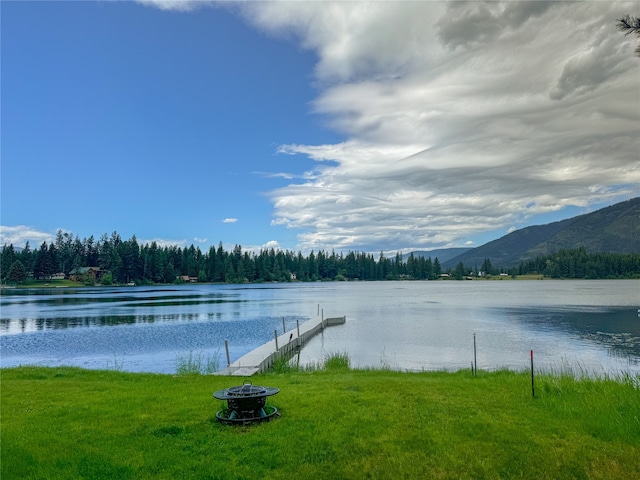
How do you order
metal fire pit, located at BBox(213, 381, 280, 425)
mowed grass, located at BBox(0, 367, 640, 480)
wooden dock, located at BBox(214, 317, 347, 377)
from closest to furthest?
mowed grass, located at BBox(0, 367, 640, 480) < metal fire pit, located at BBox(213, 381, 280, 425) < wooden dock, located at BBox(214, 317, 347, 377)

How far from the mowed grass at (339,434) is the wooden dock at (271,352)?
6111mm

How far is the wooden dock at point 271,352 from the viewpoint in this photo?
57.5 ft

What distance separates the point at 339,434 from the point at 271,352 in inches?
624

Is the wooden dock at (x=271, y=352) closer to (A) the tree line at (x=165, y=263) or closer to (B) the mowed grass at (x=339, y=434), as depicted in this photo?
(B) the mowed grass at (x=339, y=434)

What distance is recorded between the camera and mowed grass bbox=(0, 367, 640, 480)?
6469 mm

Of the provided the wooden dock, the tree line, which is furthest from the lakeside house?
the wooden dock

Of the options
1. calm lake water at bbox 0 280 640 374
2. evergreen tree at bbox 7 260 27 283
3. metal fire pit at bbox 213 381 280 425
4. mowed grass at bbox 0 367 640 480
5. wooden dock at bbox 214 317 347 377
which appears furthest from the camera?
evergreen tree at bbox 7 260 27 283

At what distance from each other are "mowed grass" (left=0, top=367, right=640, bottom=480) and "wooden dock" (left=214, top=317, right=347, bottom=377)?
6111mm

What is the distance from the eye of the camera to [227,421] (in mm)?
8391

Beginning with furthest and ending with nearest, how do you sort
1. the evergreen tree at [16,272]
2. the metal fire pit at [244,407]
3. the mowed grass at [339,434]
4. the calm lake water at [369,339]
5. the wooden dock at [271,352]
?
the evergreen tree at [16,272]
the calm lake water at [369,339]
the wooden dock at [271,352]
the metal fire pit at [244,407]
the mowed grass at [339,434]

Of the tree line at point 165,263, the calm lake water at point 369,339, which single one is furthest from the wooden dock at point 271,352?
→ the tree line at point 165,263

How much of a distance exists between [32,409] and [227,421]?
439 cm

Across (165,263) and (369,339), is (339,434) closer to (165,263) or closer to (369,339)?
(369,339)

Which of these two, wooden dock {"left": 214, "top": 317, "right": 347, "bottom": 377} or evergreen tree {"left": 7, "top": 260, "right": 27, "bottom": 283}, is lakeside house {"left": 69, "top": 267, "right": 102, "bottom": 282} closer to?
evergreen tree {"left": 7, "top": 260, "right": 27, "bottom": 283}
